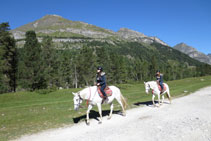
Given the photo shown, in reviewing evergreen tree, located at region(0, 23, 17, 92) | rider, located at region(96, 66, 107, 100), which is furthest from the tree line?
rider, located at region(96, 66, 107, 100)

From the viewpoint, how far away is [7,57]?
40.8 m

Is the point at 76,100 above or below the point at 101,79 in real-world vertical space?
below

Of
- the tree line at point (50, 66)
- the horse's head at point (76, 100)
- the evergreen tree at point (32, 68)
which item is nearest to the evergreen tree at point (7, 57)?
the tree line at point (50, 66)

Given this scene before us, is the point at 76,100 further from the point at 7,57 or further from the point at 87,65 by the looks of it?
the point at 87,65

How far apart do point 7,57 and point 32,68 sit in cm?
938

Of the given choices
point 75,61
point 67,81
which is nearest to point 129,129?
point 75,61

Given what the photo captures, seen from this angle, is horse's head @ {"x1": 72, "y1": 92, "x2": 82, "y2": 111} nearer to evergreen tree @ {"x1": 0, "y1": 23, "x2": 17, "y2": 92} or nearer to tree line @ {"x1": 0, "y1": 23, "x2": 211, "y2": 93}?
tree line @ {"x1": 0, "y1": 23, "x2": 211, "y2": 93}

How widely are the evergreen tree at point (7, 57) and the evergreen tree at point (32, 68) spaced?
521cm

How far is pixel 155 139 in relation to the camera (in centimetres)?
704

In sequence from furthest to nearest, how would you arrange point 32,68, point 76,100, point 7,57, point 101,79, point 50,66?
point 50,66, point 7,57, point 32,68, point 101,79, point 76,100

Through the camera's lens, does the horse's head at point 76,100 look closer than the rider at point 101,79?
Yes

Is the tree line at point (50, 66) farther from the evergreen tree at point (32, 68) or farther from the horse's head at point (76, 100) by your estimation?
the horse's head at point (76, 100)

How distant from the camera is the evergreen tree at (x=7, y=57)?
38.6 m

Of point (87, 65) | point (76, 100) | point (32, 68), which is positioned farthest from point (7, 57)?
point (76, 100)
